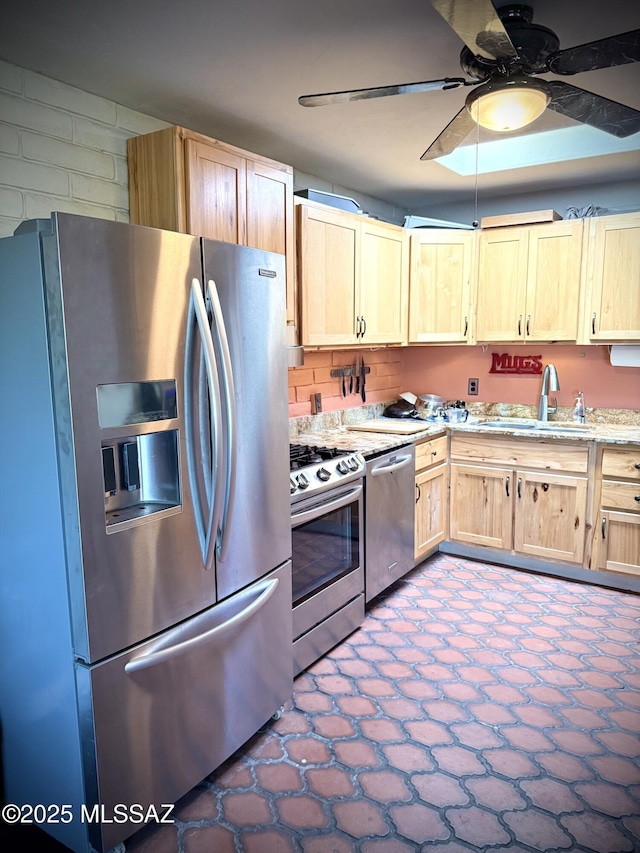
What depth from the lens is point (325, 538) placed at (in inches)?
107

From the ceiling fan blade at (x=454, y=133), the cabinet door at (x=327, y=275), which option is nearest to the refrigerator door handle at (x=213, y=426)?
the ceiling fan blade at (x=454, y=133)

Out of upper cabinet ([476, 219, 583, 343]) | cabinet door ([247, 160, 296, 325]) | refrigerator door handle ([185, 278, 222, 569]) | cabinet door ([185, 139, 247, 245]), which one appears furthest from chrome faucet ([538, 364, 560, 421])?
refrigerator door handle ([185, 278, 222, 569])

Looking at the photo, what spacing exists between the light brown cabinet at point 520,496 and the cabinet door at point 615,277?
31.7 inches

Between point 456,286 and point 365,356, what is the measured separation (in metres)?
0.80

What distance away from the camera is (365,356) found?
426 centimetres

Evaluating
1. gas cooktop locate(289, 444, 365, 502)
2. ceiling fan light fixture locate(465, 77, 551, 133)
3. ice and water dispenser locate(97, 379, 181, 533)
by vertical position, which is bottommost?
gas cooktop locate(289, 444, 365, 502)

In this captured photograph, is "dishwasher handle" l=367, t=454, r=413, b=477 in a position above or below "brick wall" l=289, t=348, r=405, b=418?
below

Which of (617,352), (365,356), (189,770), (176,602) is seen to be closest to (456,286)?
(365,356)

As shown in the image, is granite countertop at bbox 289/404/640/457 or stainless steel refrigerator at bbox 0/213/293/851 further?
granite countertop at bbox 289/404/640/457

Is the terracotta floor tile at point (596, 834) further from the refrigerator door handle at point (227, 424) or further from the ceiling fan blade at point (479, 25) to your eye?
the ceiling fan blade at point (479, 25)

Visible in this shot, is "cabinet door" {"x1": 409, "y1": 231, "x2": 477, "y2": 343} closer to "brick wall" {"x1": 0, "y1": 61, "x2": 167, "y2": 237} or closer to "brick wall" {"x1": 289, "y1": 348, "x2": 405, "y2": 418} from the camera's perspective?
"brick wall" {"x1": 289, "y1": 348, "x2": 405, "y2": 418}

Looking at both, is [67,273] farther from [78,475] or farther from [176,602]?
[176,602]

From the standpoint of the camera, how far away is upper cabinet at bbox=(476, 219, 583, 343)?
12.2 feet

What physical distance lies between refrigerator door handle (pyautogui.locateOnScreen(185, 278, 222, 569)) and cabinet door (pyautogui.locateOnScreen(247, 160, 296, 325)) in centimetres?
103
